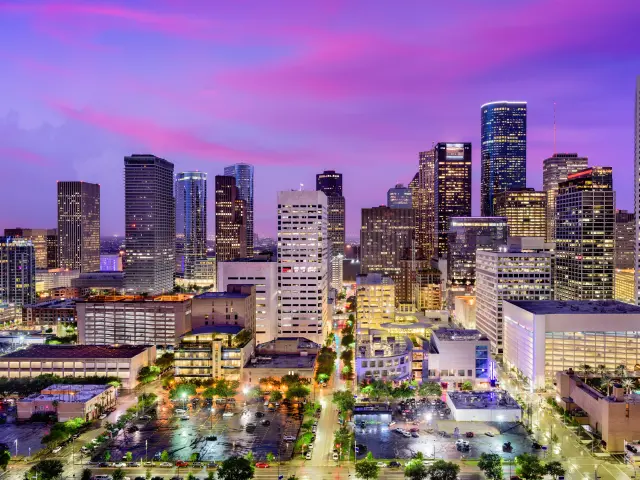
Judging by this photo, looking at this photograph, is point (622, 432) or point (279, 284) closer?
point (622, 432)

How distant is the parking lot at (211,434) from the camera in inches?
2566

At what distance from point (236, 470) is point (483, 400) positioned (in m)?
38.5

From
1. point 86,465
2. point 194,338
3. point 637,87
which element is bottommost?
point 86,465

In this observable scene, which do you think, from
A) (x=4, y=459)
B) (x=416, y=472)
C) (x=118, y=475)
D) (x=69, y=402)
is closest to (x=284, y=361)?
(x=69, y=402)

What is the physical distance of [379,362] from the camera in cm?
9394

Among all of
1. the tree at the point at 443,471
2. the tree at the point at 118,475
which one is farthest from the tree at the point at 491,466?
the tree at the point at 118,475

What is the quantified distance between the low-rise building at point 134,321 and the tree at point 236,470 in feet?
219

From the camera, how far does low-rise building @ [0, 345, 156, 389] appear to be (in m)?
94.8

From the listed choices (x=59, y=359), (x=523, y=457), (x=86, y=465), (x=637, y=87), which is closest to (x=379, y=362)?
(x=523, y=457)

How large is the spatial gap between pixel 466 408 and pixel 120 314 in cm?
7686

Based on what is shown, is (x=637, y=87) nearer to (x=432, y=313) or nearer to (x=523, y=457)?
(x=432, y=313)

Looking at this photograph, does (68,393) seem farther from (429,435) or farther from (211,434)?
(429,435)

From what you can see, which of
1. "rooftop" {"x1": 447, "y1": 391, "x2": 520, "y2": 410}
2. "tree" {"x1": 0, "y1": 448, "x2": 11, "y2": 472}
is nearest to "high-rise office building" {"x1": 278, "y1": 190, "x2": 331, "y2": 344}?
"rooftop" {"x1": 447, "y1": 391, "x2": 520, "y2": 410}

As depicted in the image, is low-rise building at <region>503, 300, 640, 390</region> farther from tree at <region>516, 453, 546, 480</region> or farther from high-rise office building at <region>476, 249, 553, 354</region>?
tree at <region>516, 453, 546, 480</region>
